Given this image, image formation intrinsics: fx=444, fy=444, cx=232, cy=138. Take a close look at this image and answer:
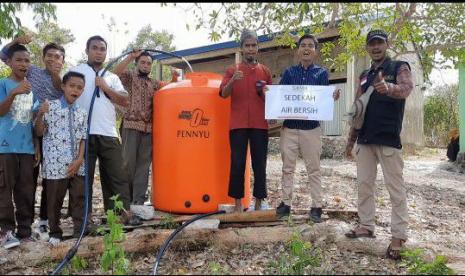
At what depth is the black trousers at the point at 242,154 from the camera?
4.04 meters

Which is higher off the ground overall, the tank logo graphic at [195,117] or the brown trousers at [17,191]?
the tank logo graphic at [195,117]

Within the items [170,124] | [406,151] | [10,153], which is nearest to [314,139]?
[170,124]

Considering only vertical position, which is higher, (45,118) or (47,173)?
(45,118)

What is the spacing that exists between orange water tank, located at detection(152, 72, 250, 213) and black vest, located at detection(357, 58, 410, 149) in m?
1.41

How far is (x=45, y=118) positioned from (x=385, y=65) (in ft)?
9.26

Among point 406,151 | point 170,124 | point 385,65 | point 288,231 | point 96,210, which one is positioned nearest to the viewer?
point 385,65

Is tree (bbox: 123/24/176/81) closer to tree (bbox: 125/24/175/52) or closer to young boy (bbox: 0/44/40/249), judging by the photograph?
tree (bbox: 125/24/175/52)

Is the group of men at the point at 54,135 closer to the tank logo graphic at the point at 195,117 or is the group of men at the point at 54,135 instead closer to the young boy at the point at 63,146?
the young boy at the point at 63,146

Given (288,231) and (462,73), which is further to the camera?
(462,73)

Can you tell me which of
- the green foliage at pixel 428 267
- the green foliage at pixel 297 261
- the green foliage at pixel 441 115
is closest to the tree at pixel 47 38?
the green foliage at pixel 297 261

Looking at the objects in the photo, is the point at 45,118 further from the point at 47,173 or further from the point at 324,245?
the point at 324,245

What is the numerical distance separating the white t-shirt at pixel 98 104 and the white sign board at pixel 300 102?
1.33 m

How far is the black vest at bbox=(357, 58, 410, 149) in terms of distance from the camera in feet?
11.4

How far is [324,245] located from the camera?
3.74m
